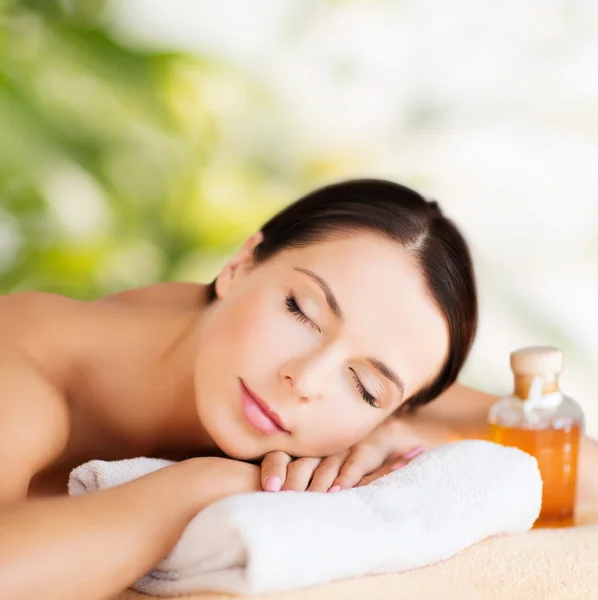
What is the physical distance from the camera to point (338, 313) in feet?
3.84

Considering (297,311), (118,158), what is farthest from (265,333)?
(118,158)

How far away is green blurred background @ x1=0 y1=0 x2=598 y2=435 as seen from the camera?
1980mm

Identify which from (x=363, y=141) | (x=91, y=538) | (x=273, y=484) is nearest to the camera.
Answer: (x=91, y=538)

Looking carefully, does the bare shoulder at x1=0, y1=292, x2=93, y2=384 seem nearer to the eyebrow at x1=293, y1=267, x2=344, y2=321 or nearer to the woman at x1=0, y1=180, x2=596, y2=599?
the woman at x1=0, y1=180, x2=596, y2=599

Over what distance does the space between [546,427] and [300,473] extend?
1.30ft

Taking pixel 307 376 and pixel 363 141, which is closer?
pixel 307 376

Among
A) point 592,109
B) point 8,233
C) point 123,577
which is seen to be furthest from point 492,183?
point 123,577

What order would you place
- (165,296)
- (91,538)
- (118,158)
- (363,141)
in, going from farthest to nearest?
(363,141) → (118,158) → (165,296) → (91,538)

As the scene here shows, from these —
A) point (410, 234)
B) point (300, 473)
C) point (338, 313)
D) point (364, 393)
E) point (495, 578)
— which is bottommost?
point (495, 578)

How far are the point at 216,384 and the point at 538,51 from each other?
1318 mm

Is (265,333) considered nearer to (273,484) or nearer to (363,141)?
(273,484)

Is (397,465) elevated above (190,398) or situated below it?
below

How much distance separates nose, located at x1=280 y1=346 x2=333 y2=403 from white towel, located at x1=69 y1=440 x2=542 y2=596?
0.15 metres

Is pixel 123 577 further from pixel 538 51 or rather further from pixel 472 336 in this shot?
pixel 538 51
